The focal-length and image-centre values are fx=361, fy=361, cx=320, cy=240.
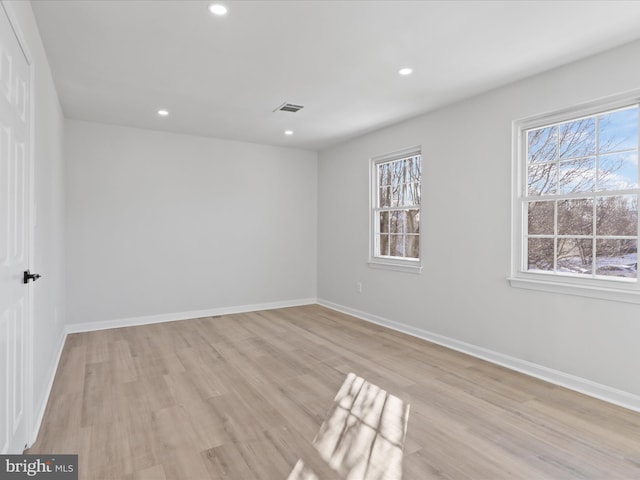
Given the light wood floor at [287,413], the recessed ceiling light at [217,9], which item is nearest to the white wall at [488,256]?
the light wood floor at [287,413]

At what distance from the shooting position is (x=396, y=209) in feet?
15.4

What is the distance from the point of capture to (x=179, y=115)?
426cm

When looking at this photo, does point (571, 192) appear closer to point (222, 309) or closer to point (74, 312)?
point (222, 309)

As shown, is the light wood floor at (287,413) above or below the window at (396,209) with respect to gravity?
below

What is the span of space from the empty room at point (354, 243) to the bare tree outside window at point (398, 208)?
0.03m

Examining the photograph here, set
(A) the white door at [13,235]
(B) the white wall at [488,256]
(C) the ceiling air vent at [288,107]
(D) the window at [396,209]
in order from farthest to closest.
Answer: (D) the window at [396,209] → (C) the ceiling air vent at [288,107] → (B) the white wall at [488,256] → (A) the white door at [13,235]

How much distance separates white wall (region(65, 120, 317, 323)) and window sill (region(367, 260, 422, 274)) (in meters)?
1.56

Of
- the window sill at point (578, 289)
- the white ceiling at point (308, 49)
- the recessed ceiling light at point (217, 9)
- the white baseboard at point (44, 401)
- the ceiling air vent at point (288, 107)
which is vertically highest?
the ceiling air vent at point (288, 107)

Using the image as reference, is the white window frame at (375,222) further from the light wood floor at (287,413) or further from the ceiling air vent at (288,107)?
the ceiling air vent at (288,107)

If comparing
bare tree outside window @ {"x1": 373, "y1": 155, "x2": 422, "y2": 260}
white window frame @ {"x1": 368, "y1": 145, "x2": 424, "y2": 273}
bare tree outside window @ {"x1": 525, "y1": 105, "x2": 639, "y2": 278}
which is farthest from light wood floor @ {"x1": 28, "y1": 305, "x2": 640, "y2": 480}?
bare tree outside window @ {"x1": 373, "y1": 155, "x2": 422, "y2": 260}

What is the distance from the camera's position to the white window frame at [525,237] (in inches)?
103

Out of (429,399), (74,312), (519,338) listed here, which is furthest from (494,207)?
(74,312)

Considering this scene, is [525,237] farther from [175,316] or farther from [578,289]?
[175,316]

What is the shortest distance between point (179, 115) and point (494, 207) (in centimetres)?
361
